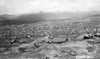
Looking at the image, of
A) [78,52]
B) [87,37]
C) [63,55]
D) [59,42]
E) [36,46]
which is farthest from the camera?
[87,37]

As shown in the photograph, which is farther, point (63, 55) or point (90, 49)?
point (90, 49)

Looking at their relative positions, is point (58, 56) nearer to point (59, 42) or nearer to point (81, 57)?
point (81, 57)

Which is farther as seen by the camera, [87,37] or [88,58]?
[87,37]

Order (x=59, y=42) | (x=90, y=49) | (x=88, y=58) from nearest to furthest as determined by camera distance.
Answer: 1. (x=88, y=58)
2. (x=90, y=49)
3. (x=59, y=42)

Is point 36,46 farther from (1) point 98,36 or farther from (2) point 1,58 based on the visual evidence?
(1) point 98,36

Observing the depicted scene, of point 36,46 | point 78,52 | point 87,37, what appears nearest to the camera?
point 78,52

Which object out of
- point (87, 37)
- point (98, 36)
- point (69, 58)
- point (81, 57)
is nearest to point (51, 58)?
point (69, 58)

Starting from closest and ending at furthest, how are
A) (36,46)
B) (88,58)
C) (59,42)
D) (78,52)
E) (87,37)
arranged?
(88,58), (78,52), (36,46), (59,42), (87,37)

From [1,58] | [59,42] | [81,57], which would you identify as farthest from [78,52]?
[1,58]
